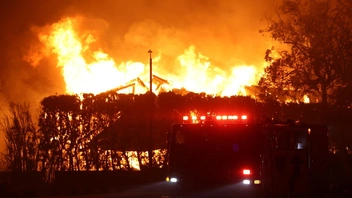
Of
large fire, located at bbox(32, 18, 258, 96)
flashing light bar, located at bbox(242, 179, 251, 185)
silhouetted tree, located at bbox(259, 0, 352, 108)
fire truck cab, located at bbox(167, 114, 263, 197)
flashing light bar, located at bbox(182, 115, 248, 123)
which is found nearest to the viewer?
flashing light bar, located at bbox(242, 179, 251, 185)

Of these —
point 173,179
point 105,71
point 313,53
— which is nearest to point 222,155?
point 173,179

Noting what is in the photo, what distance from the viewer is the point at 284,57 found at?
3553 centimetres

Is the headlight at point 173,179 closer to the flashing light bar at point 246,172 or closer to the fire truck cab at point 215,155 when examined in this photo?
the fire truck cab at point 215,155

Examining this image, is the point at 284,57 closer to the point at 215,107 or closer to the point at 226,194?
the point at 215,107

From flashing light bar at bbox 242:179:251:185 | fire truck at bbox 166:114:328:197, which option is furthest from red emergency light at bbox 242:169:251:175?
flashing light bar at bbox 242:179:251:185

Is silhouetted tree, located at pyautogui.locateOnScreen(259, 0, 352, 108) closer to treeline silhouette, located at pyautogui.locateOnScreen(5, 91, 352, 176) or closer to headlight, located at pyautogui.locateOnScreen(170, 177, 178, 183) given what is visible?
treeline silhouette, located at pyautogui.locateOnScreen(5, 91, 352, 176)

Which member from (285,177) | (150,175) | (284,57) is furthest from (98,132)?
(285,177)

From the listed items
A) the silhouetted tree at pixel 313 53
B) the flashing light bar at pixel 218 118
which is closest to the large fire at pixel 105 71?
the silhouetted tree at pixel 313 53

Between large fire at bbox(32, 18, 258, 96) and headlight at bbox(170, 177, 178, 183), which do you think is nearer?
headlight at bbox(170, 177, 178, 183)

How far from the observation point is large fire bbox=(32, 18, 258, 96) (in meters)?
46.7

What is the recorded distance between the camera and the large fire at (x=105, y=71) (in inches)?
1839

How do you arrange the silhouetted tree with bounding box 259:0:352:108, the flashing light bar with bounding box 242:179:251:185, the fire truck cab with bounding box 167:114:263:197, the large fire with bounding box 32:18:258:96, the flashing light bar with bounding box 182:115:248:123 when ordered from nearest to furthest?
the flashing light bar with bounding box 242:179:251:185 < the fire truck cab with bounding box 167:114:263:197 < the flashing light bar with bounding box 182:115:248:123 < the silhouetted tree with bounding box 259:0:352:108 < the large fire with bounding box 32:18:258:96

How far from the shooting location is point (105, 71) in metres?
48.1

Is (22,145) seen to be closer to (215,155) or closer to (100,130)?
(100,130)
